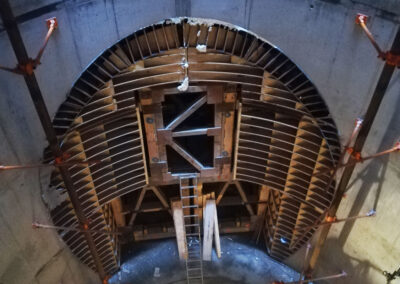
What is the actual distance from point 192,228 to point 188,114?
3.23 meters

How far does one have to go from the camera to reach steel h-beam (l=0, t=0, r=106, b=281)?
147 inches

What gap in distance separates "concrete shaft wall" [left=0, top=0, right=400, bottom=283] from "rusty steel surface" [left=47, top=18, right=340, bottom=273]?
309mm

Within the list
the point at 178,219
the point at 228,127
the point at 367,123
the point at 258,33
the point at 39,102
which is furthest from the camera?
the point at 178,219

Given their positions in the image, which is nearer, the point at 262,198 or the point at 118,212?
the point at 118,212

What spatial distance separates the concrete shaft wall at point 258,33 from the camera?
4.47 metres

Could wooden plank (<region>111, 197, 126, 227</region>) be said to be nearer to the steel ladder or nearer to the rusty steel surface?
the rusty steel surface

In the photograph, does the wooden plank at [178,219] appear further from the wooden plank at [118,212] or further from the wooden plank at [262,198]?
the wooden plank at [262,198]

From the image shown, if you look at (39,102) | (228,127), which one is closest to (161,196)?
(228,127)

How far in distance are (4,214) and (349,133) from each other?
473 centimetres

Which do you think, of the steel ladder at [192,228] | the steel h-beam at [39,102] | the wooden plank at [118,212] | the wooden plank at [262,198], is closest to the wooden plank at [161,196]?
the steel ladder at [192,228]

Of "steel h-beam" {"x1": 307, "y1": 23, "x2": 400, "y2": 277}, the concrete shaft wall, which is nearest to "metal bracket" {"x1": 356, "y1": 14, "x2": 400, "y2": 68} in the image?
"steel h-beam" {"x1": 307, "y1": 23, "x2": 400, "y2": 277}

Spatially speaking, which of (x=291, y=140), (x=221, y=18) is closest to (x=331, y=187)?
(x=291, y=140)

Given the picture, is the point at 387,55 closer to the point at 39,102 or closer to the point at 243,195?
the point at 39,102

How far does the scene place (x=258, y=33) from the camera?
17.6 ft
